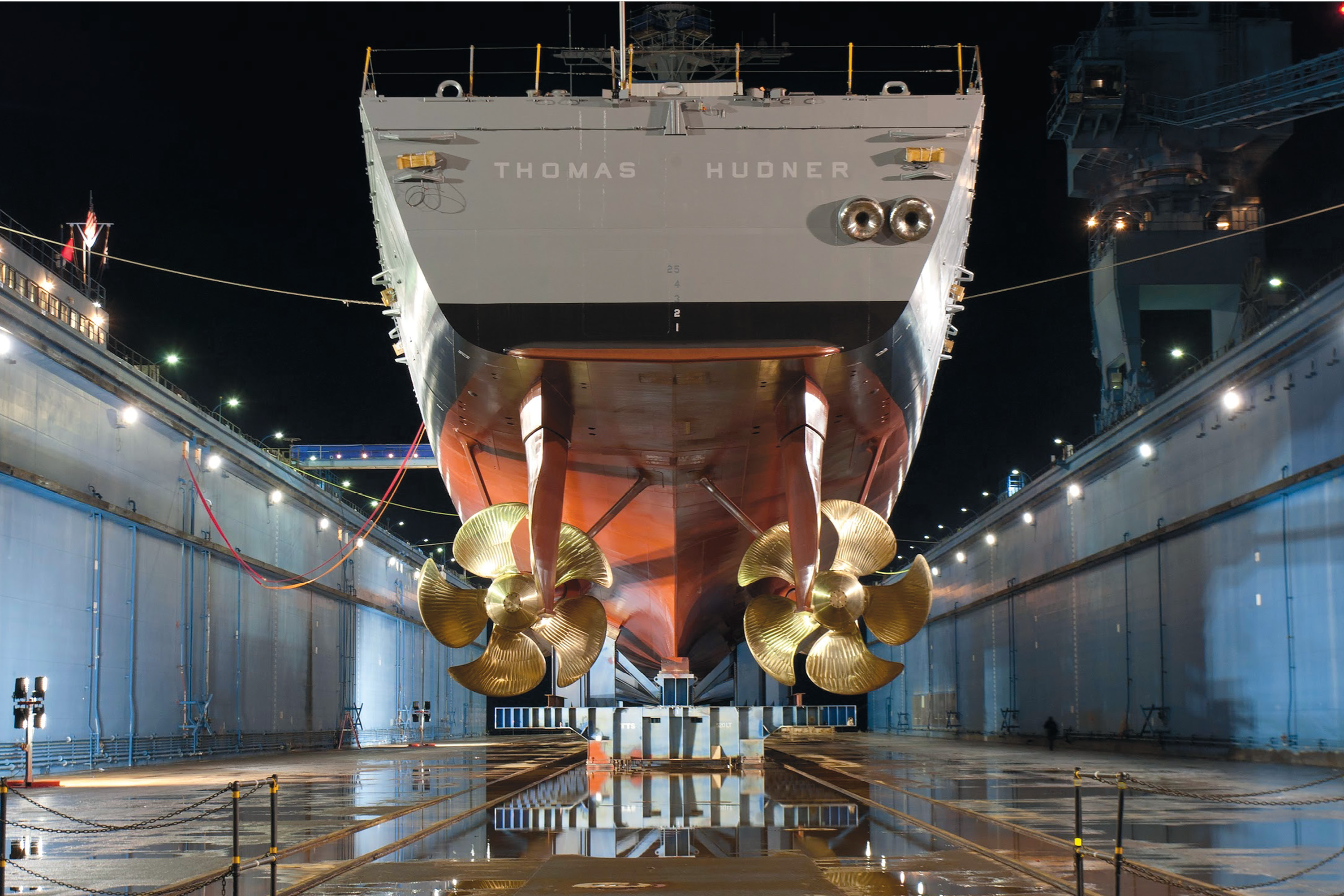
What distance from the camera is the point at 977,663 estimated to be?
4991cm

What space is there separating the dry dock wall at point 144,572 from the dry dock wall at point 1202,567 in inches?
919

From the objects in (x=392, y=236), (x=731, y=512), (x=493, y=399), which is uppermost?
(x=392, y=236)

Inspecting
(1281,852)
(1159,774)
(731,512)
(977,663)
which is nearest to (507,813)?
(731,512)

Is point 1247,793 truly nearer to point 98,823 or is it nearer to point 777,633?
point 777,633

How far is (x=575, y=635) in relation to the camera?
1634 centimetres

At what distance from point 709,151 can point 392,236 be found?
3.83m

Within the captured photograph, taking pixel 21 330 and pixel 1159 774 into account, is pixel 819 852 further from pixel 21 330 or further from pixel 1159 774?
pixel 21 330

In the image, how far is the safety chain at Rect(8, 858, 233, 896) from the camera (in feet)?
27.6

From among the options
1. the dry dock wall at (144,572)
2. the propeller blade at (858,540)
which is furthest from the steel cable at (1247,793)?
the dry dock wall at (144,572)

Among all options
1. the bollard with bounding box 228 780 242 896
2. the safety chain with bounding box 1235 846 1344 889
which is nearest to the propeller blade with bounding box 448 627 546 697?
the bollard with bounding box 228 780 242 896

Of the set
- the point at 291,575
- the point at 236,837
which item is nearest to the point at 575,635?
the point at 236,837

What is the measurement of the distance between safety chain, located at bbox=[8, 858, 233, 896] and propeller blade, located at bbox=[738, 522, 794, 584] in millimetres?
7732

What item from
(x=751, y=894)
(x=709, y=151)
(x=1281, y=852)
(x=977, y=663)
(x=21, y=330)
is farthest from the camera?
(x=977, y=663)

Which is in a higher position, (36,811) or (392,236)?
(392,236)
